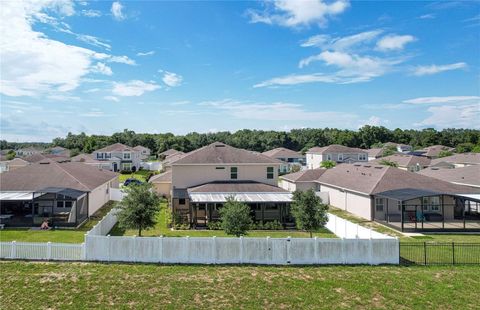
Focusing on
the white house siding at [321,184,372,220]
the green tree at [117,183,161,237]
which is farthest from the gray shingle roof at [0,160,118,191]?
the white house siding at [321,184,372,220]

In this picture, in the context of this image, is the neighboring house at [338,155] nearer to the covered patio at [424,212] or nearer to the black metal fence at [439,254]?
the covered patio at [424,212]

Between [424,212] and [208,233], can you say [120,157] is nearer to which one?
[208,233]

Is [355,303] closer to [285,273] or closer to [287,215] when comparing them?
[285,273]

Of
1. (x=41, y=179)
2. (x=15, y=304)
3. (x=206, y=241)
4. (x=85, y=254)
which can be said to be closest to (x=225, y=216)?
(x=206, y=241)

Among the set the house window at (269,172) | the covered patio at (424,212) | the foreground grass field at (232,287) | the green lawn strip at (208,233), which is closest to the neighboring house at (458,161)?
the covered patio at (424,212)

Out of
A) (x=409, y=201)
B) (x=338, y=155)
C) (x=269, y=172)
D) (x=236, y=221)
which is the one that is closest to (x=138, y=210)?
(x=236, y=221)

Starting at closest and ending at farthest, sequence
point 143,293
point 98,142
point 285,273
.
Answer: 1. point 143,293
2. point 285,273
3. point 98,142
